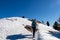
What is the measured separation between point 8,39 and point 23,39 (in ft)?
7.00

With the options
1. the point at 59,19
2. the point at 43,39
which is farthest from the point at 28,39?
the point at 59,19

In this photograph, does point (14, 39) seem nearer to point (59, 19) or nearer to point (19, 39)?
point (19, 39)

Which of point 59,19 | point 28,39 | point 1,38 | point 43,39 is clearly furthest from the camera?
point 59,19

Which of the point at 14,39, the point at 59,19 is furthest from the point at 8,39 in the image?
the point at 59,19

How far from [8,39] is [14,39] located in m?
0.85

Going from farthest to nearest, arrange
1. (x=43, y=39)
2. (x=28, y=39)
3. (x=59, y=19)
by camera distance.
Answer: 1. (x=59, y=19)
2. (x=28, y=39)
3. (x=43, y=39)

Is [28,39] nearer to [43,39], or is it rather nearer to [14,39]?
[14,39]

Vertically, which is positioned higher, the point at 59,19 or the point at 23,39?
the point at 59,19

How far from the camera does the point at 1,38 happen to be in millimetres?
18422

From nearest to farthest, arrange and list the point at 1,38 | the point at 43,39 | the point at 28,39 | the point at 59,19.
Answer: the point at 43,39, the point at 28,39, the point at 1,38, the point at 59,19

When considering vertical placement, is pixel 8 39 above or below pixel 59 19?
below

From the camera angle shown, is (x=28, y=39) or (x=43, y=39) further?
(x=28, y=39)

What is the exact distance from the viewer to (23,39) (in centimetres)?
1728

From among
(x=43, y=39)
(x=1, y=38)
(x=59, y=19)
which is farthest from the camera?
(x=59, y=19)
